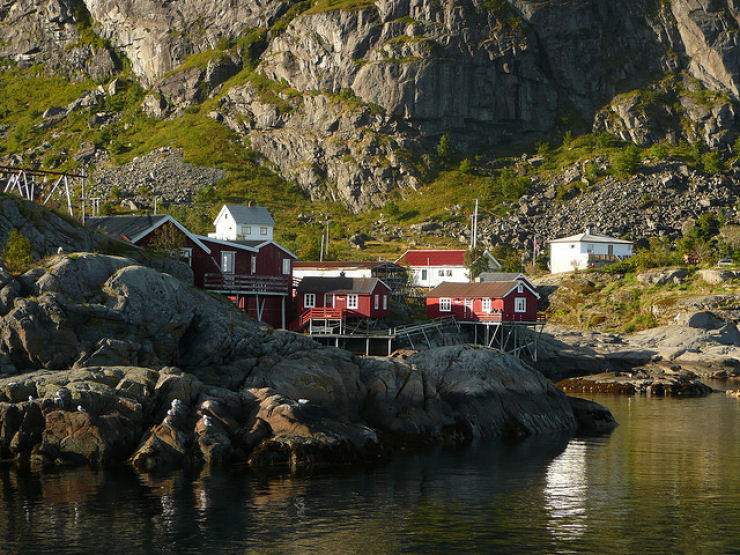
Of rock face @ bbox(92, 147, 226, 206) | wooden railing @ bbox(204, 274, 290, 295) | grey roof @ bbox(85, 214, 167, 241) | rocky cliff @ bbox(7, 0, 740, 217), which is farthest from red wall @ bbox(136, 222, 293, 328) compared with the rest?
rocky cliff @ bbox(7, 0, 740, 217)

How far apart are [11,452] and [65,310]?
7770mm

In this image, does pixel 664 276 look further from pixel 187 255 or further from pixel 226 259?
pixel 187 255

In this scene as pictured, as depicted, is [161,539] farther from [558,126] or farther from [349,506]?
[558,126]

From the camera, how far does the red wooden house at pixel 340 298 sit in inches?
2603

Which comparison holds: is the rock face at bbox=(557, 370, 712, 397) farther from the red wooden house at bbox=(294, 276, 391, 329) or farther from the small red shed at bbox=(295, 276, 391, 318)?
the red wooden house at bbox=(294, 276, 391, 329)

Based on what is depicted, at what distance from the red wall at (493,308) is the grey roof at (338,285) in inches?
418

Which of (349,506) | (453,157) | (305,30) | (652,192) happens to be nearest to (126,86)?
(305,30)

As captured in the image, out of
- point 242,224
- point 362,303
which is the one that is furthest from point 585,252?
point 362,303

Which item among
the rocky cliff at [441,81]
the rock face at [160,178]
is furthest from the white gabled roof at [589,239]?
the rock face at [160,178]

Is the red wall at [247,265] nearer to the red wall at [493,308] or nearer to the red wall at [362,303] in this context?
the red wall at [362,303]

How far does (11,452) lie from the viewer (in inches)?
1453

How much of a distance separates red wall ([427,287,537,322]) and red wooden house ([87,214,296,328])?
14501 mm

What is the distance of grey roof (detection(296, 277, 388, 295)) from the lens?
67312 mm

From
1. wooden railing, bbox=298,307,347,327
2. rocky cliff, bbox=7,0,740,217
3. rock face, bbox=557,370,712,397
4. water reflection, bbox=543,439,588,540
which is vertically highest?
rocky cliff, bbox=7,0,740,217
